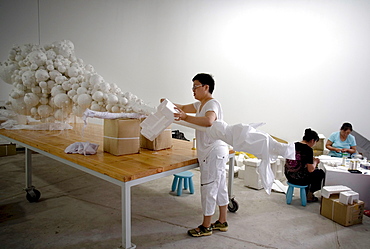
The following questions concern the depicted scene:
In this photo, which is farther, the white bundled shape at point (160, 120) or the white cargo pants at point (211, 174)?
the white cargo pants at point (211, 174)

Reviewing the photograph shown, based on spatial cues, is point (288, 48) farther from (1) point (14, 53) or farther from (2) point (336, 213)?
(1) point (14, 53)

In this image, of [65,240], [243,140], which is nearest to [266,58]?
[243,140]

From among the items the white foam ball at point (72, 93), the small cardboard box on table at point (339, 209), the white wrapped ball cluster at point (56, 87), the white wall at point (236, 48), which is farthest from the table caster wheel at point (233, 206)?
the white wall at point (236, 48)

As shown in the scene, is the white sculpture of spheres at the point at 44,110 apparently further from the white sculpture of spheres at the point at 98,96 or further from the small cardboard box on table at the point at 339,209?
the small cardboard box on table at the point at 339,209

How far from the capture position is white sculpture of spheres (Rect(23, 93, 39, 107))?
10.4ft

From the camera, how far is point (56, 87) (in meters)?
3.10

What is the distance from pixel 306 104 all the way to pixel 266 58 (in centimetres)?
113

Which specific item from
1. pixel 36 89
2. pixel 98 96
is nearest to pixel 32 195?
pixel 36 89

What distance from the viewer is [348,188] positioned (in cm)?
295

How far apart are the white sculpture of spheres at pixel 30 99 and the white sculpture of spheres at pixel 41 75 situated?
0.76 feet

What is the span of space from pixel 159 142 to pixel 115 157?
491mm

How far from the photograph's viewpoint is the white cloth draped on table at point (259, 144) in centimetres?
197

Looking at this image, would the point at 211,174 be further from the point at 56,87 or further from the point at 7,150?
the point at 7,150

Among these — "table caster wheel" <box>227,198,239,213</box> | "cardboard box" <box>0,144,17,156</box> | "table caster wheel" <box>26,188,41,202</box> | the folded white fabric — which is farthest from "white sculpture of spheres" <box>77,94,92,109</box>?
"cardboard box" <box>0,144,17,156</box>
